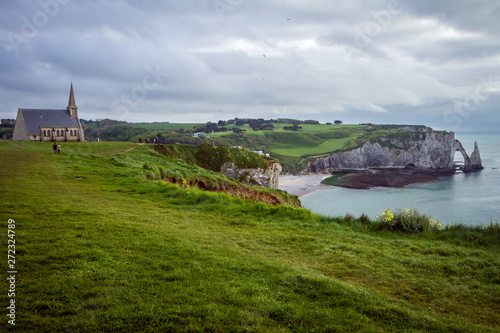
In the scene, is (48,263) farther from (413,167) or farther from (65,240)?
(413,167)

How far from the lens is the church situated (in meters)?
48.8

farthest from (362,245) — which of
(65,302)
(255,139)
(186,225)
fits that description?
(255,139)

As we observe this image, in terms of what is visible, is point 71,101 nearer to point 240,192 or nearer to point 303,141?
point 240,192

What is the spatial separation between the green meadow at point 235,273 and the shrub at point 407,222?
0.41m

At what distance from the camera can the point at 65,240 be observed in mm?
7203

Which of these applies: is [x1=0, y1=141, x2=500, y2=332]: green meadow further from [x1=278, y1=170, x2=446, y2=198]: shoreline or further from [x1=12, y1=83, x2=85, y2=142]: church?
[x1=278, y1=170, x2=446, y2=198]: shoreline

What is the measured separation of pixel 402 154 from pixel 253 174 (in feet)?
328

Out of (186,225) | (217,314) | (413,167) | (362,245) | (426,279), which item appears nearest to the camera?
(217,314)

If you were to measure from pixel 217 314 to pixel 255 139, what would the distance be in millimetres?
159726

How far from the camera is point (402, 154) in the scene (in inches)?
5379

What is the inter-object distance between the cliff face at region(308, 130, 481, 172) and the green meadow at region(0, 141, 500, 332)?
12114 cm

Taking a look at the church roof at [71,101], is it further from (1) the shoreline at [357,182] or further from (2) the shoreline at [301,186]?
(1) the shoreline at [357,182]

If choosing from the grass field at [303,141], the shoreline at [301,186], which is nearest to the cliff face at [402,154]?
the grass field at [303,141]

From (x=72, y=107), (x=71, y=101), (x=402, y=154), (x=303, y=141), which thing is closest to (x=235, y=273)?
(x=72, y=107)
